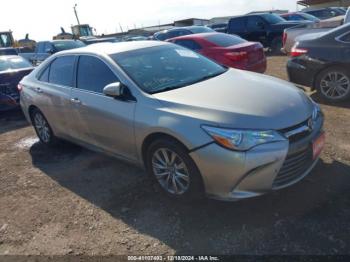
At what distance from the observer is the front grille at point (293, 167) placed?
10.0ft

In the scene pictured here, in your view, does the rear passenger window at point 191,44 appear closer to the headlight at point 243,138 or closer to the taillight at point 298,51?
the taillight at point 298,51

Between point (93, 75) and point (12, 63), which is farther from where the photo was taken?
point (12, 63)

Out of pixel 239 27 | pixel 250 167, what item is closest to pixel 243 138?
pixel 250 167

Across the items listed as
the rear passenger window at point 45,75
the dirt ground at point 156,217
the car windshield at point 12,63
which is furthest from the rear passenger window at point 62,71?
the car windshield at point 12,63

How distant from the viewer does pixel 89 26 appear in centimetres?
3691

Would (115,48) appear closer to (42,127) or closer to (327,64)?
(42,127)

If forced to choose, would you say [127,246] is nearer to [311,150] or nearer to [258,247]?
[258,247]

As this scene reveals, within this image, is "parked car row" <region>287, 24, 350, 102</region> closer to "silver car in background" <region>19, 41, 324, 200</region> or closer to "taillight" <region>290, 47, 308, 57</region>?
"taillight" <region>290, 47, 308, 57</region>

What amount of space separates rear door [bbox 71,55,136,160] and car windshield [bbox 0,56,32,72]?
15.5ft

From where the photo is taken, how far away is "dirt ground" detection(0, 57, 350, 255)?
2959 mm

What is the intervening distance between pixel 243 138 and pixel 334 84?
416 centimetres

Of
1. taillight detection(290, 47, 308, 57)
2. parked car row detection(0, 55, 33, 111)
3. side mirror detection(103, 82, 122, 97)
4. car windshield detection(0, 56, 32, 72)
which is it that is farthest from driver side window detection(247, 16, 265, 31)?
side mirror detection(103, 82, 122, 97)

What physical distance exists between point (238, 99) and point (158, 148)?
94 cm

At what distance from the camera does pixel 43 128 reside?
18.6ft
